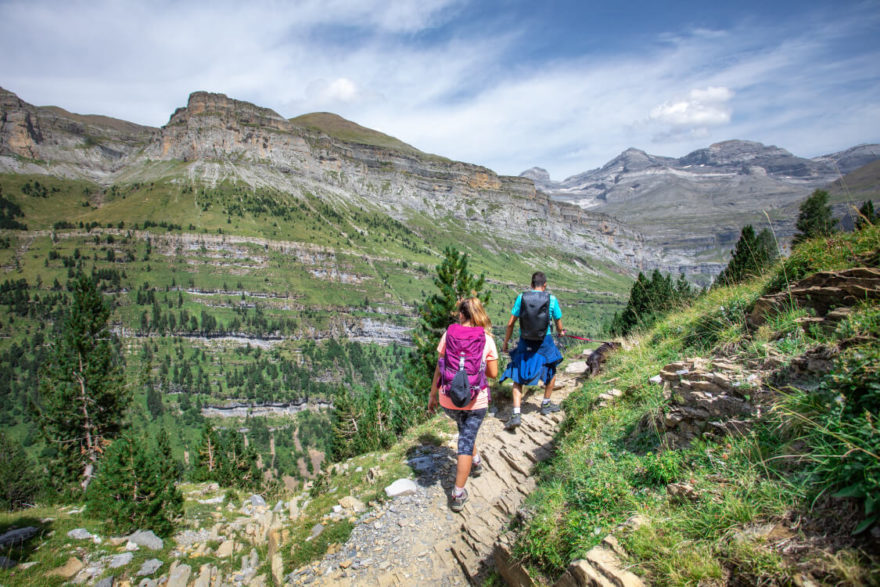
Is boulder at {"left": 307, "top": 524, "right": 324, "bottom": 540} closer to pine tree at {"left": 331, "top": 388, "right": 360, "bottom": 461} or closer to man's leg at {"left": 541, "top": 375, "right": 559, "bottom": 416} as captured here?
man's leg at {"left": 541, "top": 375, "right": 559, "bottom": 416}

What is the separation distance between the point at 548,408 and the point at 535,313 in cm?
213

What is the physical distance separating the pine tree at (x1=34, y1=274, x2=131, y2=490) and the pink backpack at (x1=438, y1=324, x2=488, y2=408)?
87.7 feet

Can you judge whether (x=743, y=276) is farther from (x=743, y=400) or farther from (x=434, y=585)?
(x=434, y=585)

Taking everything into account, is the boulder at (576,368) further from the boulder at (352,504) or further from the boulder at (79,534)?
the boulder at (79,534)

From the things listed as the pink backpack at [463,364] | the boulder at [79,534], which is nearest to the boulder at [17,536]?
the boulder at [79,534]

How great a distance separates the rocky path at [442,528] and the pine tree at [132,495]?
8086 mm

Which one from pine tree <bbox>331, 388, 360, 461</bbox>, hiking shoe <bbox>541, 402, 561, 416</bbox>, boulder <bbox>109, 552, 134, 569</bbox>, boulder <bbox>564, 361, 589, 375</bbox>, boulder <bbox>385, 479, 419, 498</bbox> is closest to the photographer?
boulder <bbox>385, 479, 419, 498</bbox>

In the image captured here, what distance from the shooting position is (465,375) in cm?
571

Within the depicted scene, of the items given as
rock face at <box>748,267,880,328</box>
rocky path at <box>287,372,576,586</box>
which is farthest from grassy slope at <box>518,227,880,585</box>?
rocky path at <box>287,372,576,586</box>

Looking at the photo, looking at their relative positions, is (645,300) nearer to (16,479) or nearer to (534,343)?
(534,343)

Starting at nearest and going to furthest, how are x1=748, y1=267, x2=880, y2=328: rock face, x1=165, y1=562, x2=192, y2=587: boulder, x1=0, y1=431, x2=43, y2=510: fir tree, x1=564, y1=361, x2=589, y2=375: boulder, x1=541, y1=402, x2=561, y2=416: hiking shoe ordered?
x1=748, y1=267, x2=880, y2=328: rock face < x1=541, y1=402, x2=561, y2=416: hiking shoe < x1=165, y1=562, x2=192, y2=587: boulder < x1=564, y1=361, x2=589, y2=375: boulder < x1=0, y1=431, x2=43, y2=510: fir tree

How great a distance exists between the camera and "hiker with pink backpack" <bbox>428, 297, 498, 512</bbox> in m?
5.77

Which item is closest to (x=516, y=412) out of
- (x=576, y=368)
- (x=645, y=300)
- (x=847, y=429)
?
(x=576, y=368)

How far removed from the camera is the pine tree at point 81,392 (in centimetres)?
2155
